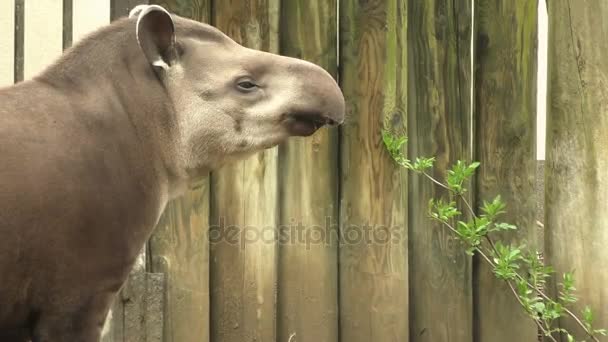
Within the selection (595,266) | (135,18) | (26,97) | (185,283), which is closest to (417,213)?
(595,266)

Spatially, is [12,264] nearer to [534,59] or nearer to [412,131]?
Result: [412,131]

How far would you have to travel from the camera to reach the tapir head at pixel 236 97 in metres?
3.91

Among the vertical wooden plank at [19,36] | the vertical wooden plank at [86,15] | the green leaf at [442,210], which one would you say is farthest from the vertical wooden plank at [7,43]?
the green leaf at [442,210]

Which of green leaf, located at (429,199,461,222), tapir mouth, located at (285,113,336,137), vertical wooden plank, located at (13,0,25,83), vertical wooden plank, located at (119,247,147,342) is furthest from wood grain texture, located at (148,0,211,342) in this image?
tapir mouth, located at (285,113,336,137)

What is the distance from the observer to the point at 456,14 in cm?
570

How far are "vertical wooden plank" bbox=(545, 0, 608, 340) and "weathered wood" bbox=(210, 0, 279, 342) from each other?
5.36 feet

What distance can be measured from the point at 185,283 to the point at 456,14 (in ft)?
7.21

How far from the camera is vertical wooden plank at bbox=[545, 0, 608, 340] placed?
18.1 feet

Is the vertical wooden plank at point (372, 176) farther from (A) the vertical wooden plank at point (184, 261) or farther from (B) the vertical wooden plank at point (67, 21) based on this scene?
(B) the vertical wooden plank at point (67, 21)

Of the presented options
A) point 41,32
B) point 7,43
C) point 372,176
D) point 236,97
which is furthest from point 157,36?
point 7,43

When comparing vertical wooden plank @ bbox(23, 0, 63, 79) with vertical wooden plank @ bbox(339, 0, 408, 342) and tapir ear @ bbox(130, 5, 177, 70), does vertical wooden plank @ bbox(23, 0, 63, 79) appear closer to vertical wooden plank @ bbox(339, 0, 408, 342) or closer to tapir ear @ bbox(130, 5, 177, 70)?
vertical wooden plank @ bbox(339, 0, 408, 342)

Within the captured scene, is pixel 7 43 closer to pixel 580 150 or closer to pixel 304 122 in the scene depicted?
pixel 304 122

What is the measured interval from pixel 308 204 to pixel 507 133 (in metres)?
1.24

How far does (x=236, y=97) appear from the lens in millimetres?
3949
